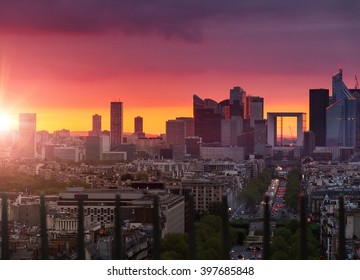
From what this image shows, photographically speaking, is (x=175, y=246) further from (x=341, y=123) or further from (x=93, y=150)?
(x=341, y=123)

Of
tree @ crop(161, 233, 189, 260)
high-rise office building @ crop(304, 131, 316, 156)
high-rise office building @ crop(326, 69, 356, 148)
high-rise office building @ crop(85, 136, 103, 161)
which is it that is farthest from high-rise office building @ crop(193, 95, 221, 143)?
tree @ crop(161, 233, 189, 260)

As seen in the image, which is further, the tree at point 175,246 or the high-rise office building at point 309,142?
the high-rise office building at point 309,142

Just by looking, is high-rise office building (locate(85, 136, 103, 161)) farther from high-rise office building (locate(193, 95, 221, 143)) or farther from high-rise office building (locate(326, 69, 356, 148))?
high-rise office building (locate(326, 69, 356, 148))

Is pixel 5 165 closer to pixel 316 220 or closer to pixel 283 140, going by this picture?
pixel 316 220

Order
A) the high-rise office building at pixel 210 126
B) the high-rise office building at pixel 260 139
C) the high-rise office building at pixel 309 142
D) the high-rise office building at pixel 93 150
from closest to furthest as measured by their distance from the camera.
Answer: the high-rise office building at pixel 93 150 < the high-rise office building at pixel 210 126 < the high-rise office building at pixel 260 139 < the high-rise office building at pixel 309 142

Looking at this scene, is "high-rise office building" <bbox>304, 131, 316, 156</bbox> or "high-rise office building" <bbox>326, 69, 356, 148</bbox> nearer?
"high-rise office building" <bbox>326, 69, 356, 148</bbox>

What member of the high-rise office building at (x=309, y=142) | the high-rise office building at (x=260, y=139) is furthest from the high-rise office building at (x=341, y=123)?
the high-rise office building at (x=260, y=139)

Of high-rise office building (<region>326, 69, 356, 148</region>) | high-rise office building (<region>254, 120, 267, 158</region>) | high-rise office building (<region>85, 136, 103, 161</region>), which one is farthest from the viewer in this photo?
high-rise office building (<region>326, 69, 356, 148</region>)

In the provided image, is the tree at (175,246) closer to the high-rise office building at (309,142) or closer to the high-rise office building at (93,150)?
the high-rise office building at (93,150)
